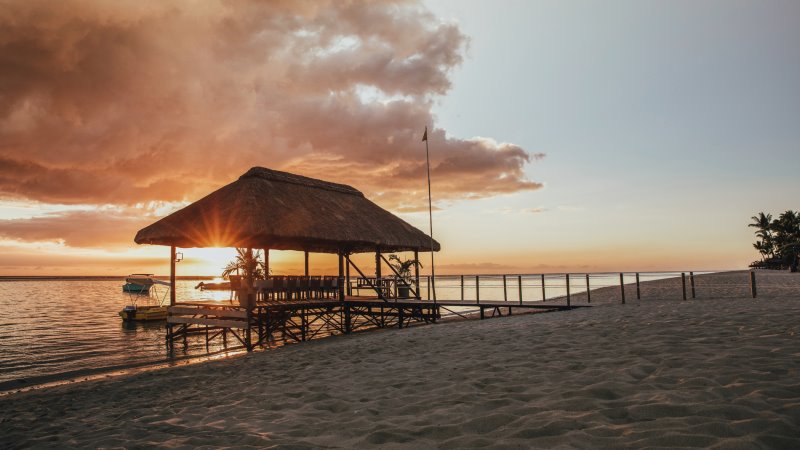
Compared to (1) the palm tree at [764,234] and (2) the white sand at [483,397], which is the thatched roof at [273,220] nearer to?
(2) the white sand at [483,397]

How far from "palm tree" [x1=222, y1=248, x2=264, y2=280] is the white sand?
1129 centimetres

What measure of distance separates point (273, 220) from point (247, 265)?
16.0ft

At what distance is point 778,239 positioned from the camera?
201ft

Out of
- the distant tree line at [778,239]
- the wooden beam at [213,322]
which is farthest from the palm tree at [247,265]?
the distant tree line at [778,239]

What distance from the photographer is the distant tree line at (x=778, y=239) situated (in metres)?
52.1

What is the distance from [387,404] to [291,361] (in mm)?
4307

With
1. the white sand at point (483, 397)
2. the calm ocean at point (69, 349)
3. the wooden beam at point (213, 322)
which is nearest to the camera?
the white sand at point (483, 397)

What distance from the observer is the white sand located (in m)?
3.57

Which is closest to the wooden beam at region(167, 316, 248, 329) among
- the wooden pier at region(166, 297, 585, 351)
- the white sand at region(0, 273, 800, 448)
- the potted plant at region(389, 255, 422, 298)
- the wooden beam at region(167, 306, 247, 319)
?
the wooden pier at region(166, 297, 585, 351)

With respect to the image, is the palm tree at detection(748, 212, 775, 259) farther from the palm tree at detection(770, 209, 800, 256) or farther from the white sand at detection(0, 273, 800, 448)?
the white sand at detection(0, 273, 800, 448)

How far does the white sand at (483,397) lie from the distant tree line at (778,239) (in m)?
49.7

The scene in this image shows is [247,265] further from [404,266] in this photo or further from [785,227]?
[785,227]

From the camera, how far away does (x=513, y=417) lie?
399 centimetres

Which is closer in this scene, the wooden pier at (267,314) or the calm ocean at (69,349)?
the calm ocean at (69,349)
